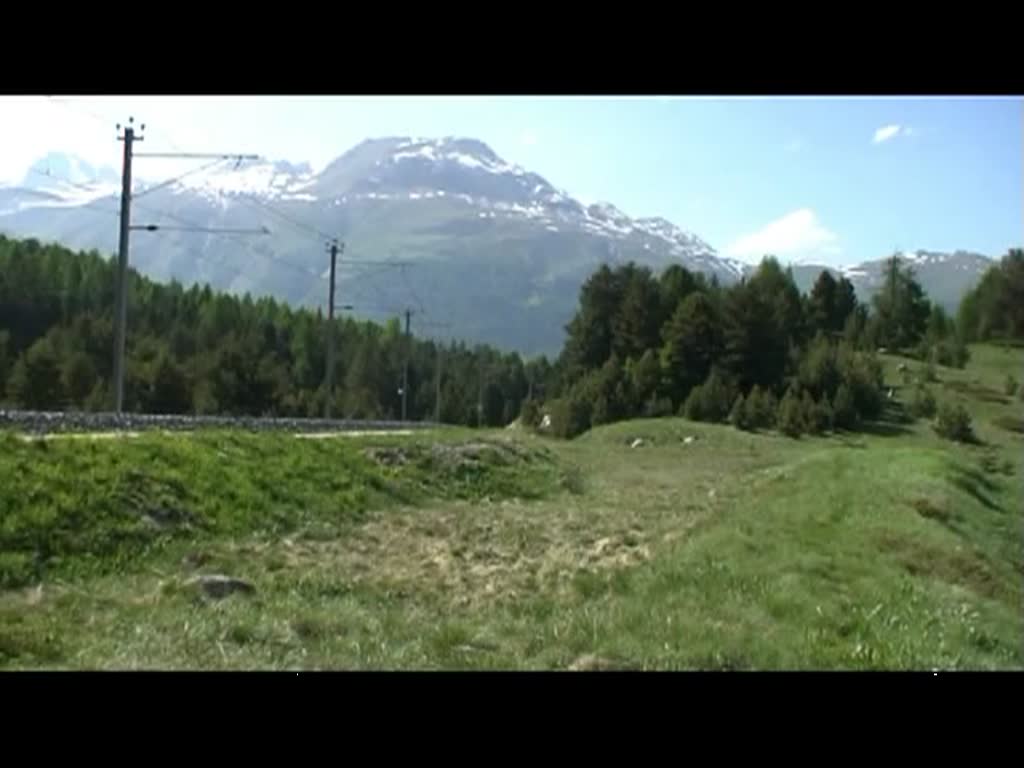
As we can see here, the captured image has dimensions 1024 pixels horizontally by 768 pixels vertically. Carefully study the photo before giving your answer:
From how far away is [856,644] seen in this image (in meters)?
9.68

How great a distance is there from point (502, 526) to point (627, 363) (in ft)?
181

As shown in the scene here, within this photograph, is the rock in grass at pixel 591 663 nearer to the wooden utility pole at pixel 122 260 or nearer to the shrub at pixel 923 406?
the wooden utility pole at pixel 122 260

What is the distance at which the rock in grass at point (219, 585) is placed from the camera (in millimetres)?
13414

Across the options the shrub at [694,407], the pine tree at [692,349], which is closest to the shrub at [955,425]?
the shrub at [694,407]

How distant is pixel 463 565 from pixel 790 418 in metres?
50.5

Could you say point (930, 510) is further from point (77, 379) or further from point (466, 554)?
point (77, 379)

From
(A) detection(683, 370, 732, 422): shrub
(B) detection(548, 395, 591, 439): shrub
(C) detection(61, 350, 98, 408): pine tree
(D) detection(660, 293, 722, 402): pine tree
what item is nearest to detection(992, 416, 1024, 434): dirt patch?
(A) detection(683, 370, 732, 422): shrub

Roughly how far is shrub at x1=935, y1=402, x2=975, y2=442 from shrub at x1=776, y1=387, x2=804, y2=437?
738 centimetres

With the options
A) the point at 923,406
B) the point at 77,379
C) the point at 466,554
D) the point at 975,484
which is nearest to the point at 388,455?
the point at 466,554

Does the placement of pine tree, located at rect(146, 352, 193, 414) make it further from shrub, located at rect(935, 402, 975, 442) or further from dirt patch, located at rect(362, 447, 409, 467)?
dirt patch, located at rect(362, 447, 409, 467)

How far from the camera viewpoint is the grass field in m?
9.78
